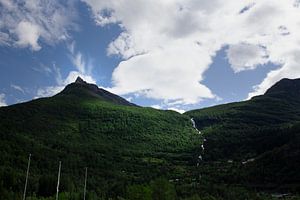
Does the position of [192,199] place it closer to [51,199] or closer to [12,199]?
[51,199]

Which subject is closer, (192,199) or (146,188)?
(146,188)

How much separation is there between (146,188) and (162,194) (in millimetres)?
6723

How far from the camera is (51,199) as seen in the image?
188625 millimetres

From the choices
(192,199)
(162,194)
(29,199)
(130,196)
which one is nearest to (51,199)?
(29,199)

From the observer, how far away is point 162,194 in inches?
7028

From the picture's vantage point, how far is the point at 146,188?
592 ft

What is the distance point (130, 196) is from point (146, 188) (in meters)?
10.4

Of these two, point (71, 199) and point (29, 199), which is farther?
point (71, 199)

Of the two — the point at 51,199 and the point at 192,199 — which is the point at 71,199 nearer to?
the point at 51,199

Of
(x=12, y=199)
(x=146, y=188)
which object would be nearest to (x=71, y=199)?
(x=12, y=199)

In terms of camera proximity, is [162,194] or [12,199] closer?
[162,194]

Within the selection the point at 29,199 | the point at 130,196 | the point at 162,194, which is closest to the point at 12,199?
the point at 29,199

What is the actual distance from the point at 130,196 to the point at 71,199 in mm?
27878

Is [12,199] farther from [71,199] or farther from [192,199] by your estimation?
[192,199]
